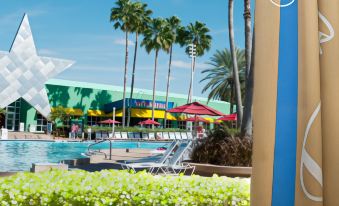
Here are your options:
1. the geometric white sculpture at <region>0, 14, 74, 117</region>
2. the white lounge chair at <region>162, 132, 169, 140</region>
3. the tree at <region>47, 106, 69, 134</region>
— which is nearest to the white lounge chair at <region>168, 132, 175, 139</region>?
the white lounge chair at <region>162, 132, 169, 140</region>

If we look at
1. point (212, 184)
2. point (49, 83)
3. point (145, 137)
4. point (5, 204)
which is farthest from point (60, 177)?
point (49, 83)

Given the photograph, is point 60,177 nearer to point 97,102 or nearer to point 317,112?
point 317,112

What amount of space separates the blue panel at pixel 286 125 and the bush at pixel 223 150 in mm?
6096

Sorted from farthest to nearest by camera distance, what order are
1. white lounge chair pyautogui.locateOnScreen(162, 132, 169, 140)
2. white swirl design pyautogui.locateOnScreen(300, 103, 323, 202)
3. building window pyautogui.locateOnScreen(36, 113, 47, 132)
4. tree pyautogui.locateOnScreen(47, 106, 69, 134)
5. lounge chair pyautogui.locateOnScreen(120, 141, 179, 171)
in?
building window pyautogui.locateOnScreen(36, 113, 47, 132) < white lounge chair pyautogui.locateOnScreen(162, 132, 169, 140) < tree pyautogui.locateOnScreen(47, 106, 69, 134) < lounge chair pyautogui.locateOnScreen(120, 141, 179, 171) < white swirl design pyautogui.locateOnScreen(300, 103, 323, 202)

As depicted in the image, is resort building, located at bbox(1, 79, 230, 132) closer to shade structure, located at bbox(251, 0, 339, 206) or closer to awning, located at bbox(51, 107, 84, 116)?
awning, located at bbox(51, 107, 84, 116)

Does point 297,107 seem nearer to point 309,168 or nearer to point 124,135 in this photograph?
point 309,168

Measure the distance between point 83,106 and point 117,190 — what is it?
138ft

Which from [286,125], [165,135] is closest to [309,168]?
[286,125]

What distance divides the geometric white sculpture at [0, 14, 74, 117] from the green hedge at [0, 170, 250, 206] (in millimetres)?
35351

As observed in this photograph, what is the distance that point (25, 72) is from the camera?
38125mm

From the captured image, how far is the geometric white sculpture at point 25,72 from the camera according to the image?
37.0 metres

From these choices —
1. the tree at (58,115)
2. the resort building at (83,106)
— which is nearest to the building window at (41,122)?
the resort building at (83,106)

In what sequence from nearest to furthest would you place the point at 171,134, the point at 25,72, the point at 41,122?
1. the point at 25,72
2. the point at 41,122
3. the point at 171,134

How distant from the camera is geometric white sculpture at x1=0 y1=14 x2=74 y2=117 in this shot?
1457 inches
